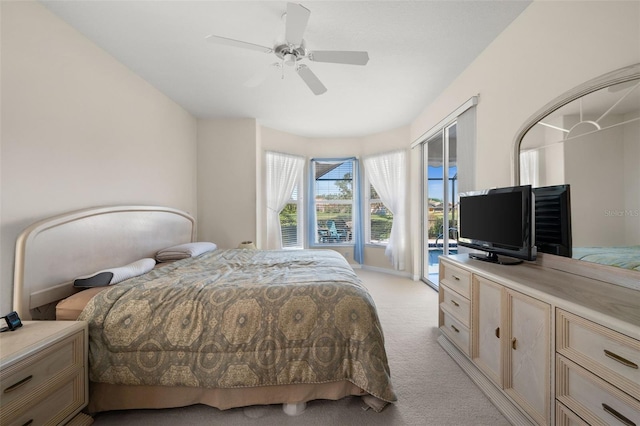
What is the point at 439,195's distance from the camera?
13.7ft

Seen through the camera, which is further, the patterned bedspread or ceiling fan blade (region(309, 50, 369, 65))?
ceiling fan blade (region(309, 50, 369, 65))

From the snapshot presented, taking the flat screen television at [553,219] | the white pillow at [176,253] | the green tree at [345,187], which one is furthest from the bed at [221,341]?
the green tree at [345,187]

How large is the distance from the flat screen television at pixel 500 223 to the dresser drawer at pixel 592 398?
75 cm

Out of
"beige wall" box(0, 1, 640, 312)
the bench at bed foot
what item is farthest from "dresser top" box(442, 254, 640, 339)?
the bench at bed foot

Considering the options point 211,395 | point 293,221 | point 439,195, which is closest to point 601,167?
point 211,395

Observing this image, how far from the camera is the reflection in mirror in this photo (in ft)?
4.13

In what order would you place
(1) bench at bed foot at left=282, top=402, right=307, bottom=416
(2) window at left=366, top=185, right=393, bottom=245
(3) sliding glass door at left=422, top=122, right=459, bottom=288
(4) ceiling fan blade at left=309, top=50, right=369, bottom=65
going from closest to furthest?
(1) bench at bed foot at left=282, top=402, right=307, bottom=416 < (4) ceiling fan blade at left=309, top=50, right=369, bottom=65 < (3) sliding glass door at left=422, top=122, right=459, bottom=288 < (2) window at left=366, top=185, right=393, bottom=245

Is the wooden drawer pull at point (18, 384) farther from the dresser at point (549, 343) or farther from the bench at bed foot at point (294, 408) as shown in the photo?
the dresser at point (549, 343)

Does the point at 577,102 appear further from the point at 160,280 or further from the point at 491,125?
the point at 160,280

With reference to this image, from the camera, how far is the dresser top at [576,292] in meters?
0.92

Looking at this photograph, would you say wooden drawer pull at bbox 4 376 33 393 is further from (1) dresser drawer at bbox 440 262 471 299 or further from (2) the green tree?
(2) the green tree

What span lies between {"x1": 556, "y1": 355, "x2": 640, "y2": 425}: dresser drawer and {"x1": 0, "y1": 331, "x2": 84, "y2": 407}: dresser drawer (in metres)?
2.41

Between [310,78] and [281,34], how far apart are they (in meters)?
0.39

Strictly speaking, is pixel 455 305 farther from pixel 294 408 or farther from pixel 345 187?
pixel 345 187
